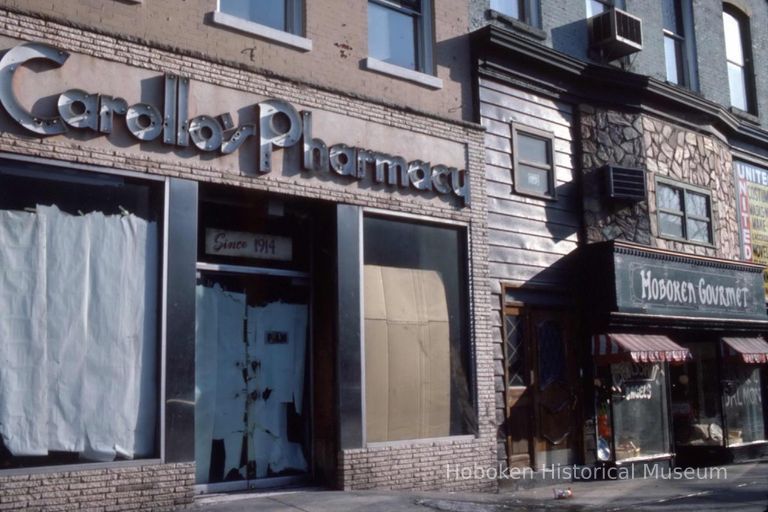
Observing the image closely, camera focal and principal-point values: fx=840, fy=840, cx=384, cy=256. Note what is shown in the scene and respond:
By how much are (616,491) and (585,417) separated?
150 cm

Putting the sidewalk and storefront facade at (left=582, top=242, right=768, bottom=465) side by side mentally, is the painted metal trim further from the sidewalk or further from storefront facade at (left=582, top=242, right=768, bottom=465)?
storefront facade at (left=582, top=242, right=768, bottom=465)

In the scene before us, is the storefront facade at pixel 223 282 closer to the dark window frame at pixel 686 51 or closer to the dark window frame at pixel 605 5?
the dark window frame at pixel 605 5

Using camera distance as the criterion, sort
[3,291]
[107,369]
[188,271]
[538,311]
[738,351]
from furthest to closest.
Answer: [738,351] < [538,311] < [188,271] < [107,369] < [3,291]

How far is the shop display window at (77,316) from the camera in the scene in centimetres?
772

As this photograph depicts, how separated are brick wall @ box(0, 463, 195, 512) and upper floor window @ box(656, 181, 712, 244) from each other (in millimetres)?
9818

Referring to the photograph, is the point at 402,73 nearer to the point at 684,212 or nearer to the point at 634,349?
the point at 634,349

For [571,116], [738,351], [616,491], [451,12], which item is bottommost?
[616,491]

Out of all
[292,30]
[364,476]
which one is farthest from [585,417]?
[292,30]

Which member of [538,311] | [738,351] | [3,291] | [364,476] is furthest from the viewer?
[738,351]

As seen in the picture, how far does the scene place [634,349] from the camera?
1247 centimetres

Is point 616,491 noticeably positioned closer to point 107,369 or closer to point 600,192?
point 600,192

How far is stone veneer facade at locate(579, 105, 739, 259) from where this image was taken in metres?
13.8

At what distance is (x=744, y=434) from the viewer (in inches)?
608

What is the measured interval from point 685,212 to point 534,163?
13.2ft
